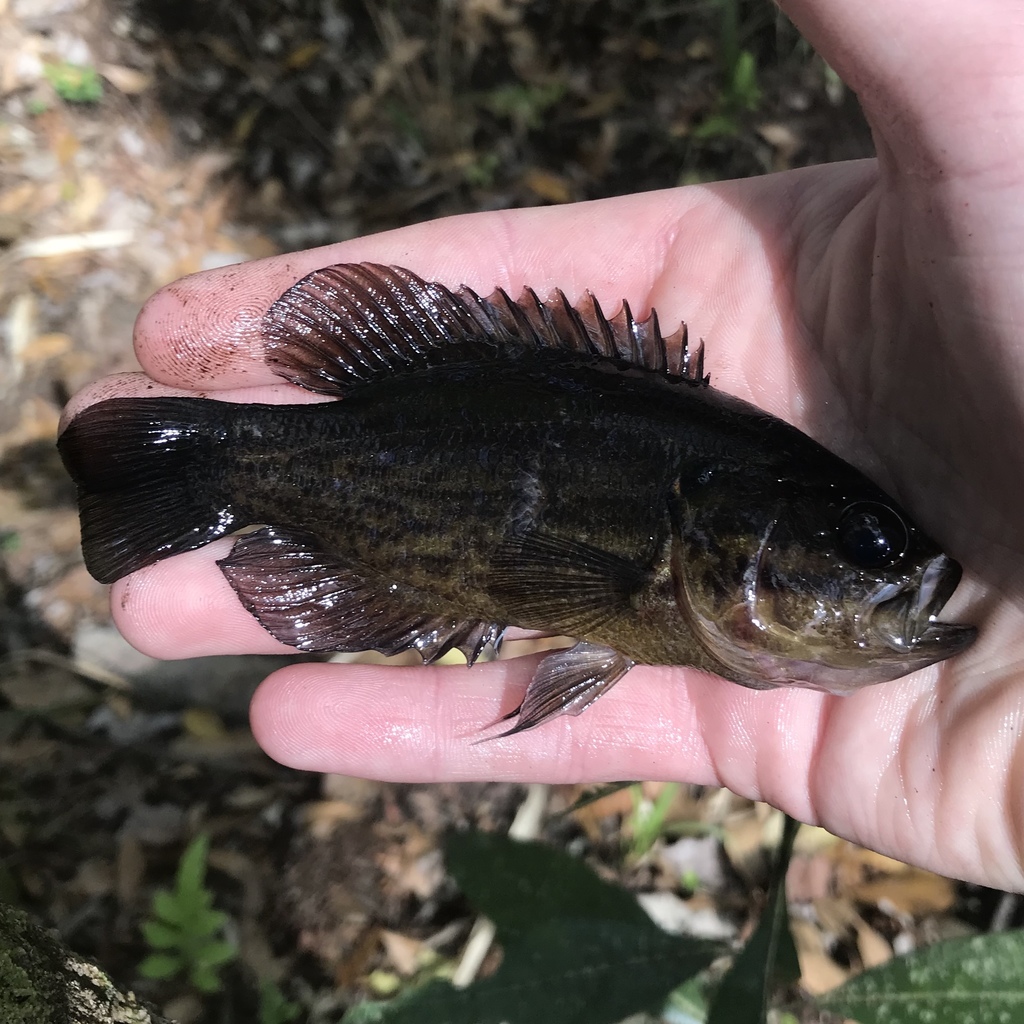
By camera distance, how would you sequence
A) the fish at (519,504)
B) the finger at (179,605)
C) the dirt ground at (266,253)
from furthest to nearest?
the dirt ground at (266,253) → the finger at (179,605) → the fish at (519,504)

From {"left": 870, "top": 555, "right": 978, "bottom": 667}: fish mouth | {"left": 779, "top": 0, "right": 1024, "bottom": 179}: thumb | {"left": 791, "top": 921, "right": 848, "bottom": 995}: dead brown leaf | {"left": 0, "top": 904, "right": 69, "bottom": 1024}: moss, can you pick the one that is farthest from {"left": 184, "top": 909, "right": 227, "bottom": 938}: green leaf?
{"left": 779, "top": 0, "right": 1024, "bottom": 179}: thumb

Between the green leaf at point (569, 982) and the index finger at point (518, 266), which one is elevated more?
the index finger at point (518, 266)

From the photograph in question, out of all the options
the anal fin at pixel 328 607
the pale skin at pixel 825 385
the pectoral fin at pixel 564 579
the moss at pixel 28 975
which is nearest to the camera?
the moss at pixel 28 975

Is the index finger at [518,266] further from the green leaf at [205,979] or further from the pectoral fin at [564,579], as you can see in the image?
the green leaf at [205,979]

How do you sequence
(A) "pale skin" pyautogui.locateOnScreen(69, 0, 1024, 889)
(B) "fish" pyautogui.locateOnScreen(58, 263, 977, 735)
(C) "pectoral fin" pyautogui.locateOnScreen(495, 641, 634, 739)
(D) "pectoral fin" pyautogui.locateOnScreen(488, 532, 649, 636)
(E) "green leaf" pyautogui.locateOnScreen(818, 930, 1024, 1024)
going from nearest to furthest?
1. (A) "pale skin" pyautogui.locateOnScreen(69, 0, 1024, 889)
2. (E) "green leaf" pyautogui.locateOnScreen(818, 930, 1024, 1024)
3. (B) "fish" pyautogui.locateOnScreen(58, 263, 977, 735)
4. (D) "pectoral fin" pyautogui.locateOnScreen(488, 532, 649, 636)
5. (C) "pectoral fin" pyautogui.locateOnScreen(495, 641, 634, 739)

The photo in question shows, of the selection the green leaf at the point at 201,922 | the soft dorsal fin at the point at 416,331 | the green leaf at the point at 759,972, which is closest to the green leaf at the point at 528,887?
the green leaf at the point at 759,972

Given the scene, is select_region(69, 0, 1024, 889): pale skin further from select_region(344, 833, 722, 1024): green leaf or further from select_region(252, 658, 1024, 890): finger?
select_region(344, 833, 722, 1024): green leaf
